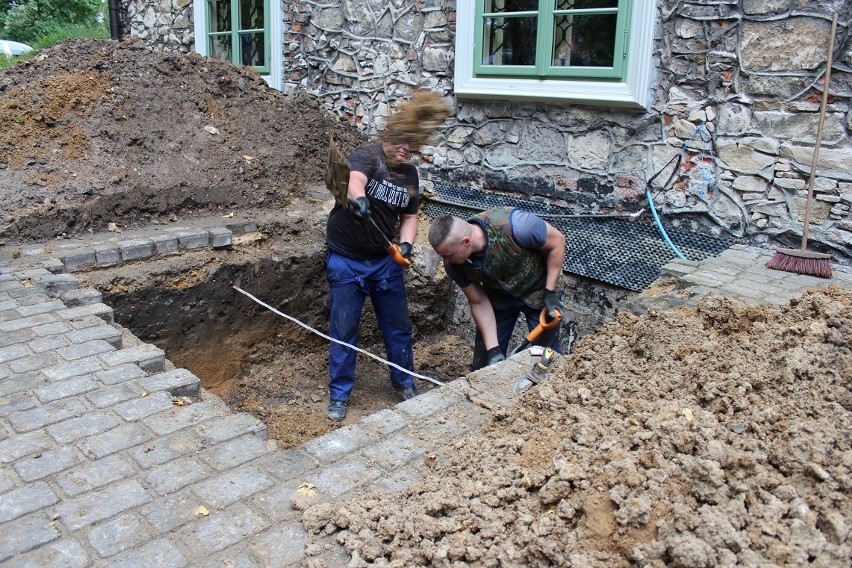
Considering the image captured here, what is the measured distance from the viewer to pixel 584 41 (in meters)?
5.45

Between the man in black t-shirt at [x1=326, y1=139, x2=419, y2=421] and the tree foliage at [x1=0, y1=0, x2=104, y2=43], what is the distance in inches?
702

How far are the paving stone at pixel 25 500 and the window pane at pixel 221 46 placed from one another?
25.7ft

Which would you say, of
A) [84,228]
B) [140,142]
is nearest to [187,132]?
[140,142]

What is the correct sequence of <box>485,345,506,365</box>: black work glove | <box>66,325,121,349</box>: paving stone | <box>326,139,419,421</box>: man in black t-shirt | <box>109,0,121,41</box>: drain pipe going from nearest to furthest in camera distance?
<box>66,325,121,349</box>: paving stone, <box>485,345,506,365</box>: black work glove, <box>326,139,419,421</box>: man in black t-shirt, <box>109,0,121,41</box>: drain pipe

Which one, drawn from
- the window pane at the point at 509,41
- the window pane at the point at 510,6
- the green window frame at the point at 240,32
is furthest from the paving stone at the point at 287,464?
the green window frame at the point at 240,32

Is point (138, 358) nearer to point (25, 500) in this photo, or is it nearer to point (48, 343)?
point (48, 343)

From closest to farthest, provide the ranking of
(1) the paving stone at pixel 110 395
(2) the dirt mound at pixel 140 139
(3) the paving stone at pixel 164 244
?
1. (1) the paving stone at pixel 110 395
2. (3) the paving stone at pixel 164 244
3. (2) the dirt mound at pixel 140 139

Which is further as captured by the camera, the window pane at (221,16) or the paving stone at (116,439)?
the window pane at (221,16)

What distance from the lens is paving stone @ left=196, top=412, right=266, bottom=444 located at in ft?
8.13

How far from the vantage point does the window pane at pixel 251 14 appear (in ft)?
27.5

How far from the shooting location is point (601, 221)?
551 centimetres

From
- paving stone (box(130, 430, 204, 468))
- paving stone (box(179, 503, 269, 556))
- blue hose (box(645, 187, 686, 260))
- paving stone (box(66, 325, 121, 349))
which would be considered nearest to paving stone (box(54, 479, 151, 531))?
paving stone (box(130, 430, 204, 468))

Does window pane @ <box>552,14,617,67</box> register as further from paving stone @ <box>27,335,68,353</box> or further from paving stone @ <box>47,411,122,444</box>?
paving stone @ <box>47,411,122,444</box>

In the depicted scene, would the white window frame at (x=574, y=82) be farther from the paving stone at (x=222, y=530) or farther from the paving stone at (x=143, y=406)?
the paving stone at (x=222, y=530)
